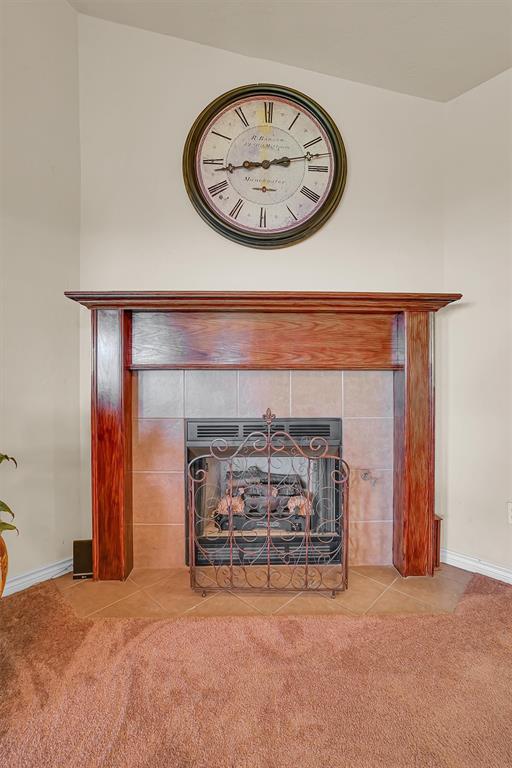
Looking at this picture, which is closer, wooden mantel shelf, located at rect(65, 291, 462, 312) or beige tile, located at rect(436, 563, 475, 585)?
wooden mantel shelf, located at rect(65, 291, 462, 312)

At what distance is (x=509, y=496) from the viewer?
1854 millimetres

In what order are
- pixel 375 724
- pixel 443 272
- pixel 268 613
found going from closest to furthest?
pixel 375 724
pixel 268 613
pixel 443 272

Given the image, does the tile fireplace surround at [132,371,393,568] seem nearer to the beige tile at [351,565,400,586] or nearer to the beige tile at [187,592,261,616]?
the beige tile at [351,565,400,586]

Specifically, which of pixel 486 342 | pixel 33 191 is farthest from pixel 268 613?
pixel 33 191

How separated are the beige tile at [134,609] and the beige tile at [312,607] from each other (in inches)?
21.0

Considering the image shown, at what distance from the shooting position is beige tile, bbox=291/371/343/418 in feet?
6.48

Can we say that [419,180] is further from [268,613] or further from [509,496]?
[268,613]

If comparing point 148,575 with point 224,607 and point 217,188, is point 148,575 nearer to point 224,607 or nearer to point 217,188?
point 224,607

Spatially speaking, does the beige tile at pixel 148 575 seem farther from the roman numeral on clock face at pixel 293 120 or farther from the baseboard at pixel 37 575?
the roman numeral on clock face at pixel 293 120

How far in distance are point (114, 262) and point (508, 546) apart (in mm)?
2531

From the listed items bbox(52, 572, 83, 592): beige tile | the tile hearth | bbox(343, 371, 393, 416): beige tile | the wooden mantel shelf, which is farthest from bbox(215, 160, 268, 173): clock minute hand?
bbox(52, 572, 83, 592): beige tile

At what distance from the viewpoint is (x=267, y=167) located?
194cm

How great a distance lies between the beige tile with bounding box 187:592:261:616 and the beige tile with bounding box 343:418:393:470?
864mm

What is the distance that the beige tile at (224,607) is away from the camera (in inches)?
61.7
